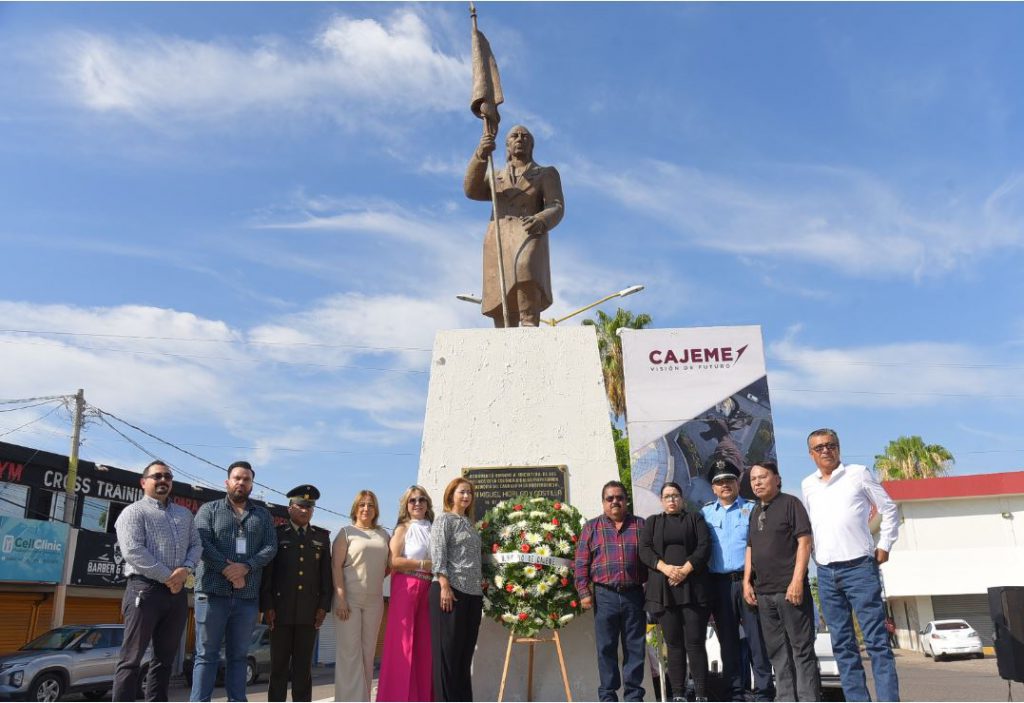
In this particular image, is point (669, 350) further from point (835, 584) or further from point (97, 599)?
A: point (97, 599)

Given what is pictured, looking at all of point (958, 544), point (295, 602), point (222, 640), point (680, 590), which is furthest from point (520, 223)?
point (958, 544)

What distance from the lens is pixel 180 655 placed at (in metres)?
19.8

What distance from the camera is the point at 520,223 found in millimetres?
8219

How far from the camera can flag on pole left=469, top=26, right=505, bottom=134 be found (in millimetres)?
8086

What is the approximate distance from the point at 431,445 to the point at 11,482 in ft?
49.1

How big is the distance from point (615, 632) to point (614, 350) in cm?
1702

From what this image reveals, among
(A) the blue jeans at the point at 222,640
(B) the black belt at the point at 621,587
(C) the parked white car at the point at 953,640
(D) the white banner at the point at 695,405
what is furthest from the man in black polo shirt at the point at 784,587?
(C) the parked white car at the point at 953,640

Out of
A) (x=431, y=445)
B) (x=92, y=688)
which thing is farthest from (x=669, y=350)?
(x=92, y=688)

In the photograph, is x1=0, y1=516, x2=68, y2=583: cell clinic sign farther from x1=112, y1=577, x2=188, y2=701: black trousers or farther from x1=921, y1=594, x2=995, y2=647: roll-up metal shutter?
x1=921, y1=594, x2=995, y2=647: roll-up metal shutter

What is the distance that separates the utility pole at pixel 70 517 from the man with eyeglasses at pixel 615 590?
53.1 feet

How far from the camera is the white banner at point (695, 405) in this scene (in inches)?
322

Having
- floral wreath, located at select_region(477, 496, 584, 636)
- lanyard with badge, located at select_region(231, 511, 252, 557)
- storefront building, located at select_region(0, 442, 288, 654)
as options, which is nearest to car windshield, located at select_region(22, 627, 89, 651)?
storefront building, located at select_region(0, 442, 288, 654)

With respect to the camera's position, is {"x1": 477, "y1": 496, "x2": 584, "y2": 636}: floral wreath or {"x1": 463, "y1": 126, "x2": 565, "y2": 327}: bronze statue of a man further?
{"x1": 463, "y1": 126, "x2": 565, "y2": 327}: bronze statue of a man

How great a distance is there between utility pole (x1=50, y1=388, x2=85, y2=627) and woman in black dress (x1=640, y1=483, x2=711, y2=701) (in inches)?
656
